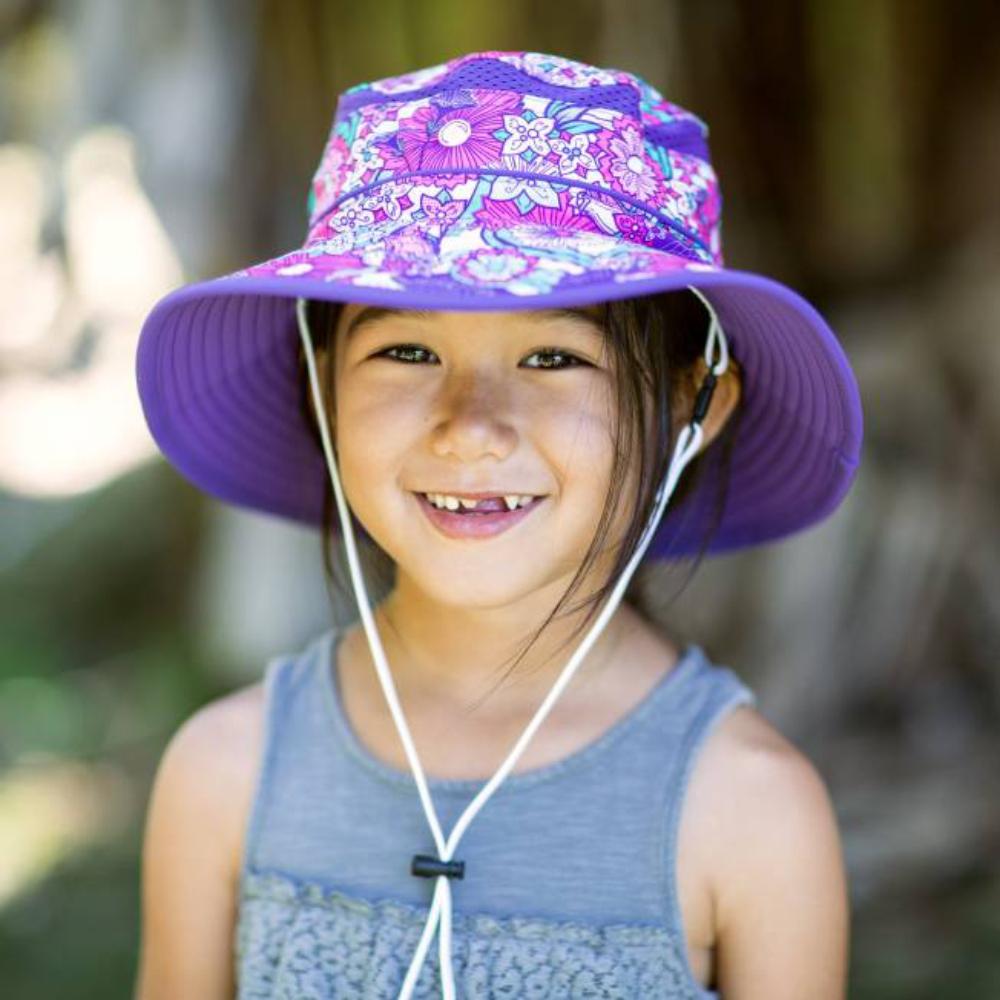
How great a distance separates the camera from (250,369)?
1.78m

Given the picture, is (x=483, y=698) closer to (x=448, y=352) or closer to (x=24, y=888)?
(x=448, y=352)

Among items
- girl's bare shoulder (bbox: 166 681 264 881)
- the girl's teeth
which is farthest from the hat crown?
girl's bare shoulder (bbox: 166 681 264 881)

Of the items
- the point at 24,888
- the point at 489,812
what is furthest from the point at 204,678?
the point at 489,812

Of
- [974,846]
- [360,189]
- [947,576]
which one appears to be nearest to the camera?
[360,189]

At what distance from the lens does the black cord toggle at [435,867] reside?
5.05 ft

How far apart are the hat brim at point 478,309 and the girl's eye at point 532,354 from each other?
155 millimetres

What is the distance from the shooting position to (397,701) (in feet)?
5.47

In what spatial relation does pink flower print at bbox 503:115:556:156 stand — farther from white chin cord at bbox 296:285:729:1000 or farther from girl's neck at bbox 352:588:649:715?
girl's neck at bbox 352:588:649:715

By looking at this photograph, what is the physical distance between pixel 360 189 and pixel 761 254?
1804mm

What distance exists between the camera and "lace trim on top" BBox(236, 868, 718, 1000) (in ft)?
5.05

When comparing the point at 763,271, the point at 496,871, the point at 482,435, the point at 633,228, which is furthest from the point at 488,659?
the point at 763,271

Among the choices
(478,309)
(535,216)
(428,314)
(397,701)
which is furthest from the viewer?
(397,701)

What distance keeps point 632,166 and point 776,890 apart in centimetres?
74

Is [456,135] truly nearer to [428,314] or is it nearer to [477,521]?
[428,314]
